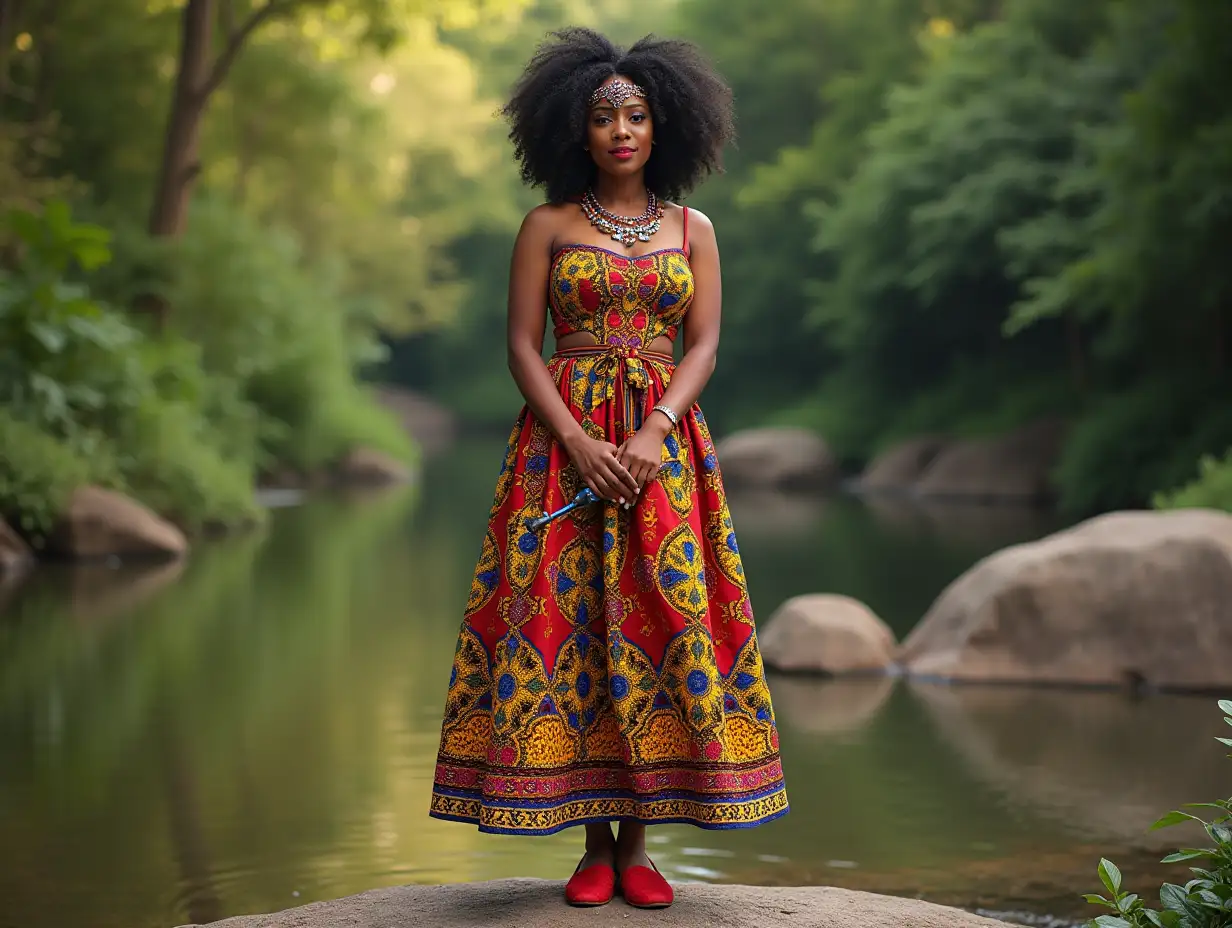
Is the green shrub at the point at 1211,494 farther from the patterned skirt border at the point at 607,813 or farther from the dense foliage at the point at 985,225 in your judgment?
the patterned skirt border at the point at 607,813

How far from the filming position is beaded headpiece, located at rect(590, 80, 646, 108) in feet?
13.9

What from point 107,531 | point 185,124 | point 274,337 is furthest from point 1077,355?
point 107,531

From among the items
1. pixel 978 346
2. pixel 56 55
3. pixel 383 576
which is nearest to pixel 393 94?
pixel 978 346

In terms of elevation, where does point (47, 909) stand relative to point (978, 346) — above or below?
below

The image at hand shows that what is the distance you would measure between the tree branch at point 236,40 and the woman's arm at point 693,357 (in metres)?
13.4

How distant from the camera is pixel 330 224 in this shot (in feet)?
98.7

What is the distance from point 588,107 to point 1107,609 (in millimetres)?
5148

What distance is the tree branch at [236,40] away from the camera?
1686 centimetres

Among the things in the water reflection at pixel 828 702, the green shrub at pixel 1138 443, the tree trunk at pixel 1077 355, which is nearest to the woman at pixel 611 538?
the water reflection at pixel 828 702

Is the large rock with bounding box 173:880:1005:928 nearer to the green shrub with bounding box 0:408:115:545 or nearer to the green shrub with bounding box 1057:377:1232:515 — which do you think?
the green shrub with bounding box 0:408:115:545

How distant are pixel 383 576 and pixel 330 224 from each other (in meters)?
18.0

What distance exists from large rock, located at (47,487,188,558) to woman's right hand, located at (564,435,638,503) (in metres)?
10.3

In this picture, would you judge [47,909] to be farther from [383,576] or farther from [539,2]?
[539,2]

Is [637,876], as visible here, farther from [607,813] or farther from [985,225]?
[985,225]
